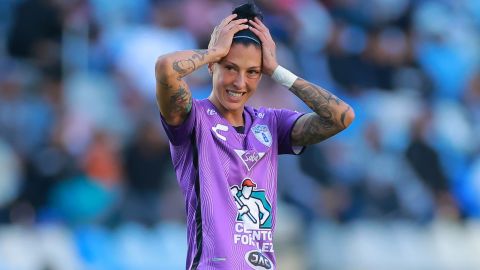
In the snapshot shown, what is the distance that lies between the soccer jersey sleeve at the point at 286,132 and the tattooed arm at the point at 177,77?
660 millimetres

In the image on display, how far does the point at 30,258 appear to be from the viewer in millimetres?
10453

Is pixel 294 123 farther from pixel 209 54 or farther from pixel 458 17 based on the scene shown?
pixel 458 17

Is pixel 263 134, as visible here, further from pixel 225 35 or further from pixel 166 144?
pixel 166 144

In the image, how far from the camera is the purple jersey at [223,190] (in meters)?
5.97

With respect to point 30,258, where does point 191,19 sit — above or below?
above

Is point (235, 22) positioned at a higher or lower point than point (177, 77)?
higher

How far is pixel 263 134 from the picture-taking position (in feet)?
21.0

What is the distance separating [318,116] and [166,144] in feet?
17.4

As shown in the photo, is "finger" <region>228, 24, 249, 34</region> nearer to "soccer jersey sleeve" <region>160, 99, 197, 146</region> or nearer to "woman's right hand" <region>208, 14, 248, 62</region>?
"woman's right hand" <region>208, 14, 248, 62</region>

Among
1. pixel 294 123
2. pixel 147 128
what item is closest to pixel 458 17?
→ pixel 147 128

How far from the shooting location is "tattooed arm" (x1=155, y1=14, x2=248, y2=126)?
236 inches

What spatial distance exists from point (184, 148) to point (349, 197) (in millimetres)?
6705

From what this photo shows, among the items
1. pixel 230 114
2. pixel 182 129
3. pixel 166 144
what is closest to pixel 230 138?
pixel 230 114

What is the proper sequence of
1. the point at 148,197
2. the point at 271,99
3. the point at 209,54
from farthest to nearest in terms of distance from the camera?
the point at 271,99 → the point at 148,197 → the point at 209,54
